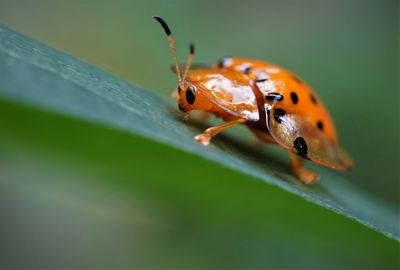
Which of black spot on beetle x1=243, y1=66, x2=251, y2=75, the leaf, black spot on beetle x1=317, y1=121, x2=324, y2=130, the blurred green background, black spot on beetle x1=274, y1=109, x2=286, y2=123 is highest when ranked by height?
black spot on beetle x1=243, y1=66, x2=251, y2=75

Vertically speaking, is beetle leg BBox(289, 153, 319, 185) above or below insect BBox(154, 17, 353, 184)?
below

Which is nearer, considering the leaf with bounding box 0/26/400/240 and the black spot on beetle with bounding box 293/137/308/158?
the leaf with bounding box 0/26/400/240

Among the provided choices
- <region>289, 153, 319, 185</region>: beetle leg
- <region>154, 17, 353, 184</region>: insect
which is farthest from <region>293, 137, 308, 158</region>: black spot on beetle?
<region>289, 153, 319, 185</region>: beetle leg

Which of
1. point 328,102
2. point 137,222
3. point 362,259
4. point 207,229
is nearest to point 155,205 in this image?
point 207,229

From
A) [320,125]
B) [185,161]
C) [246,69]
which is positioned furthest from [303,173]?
[185,161]

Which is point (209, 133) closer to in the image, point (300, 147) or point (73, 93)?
point (300, 147)

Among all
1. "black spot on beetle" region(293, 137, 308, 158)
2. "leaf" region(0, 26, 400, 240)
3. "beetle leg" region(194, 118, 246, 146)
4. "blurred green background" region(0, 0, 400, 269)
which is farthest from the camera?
"black spot on beetle" region(293, 137, 308, 158)

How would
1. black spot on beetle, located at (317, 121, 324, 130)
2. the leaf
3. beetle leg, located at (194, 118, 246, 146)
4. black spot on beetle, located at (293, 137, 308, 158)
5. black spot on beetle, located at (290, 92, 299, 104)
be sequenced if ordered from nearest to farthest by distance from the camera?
1. the leaf
2. beetle leg, located at (194, 118, 246, 146)
3. black spot on beetle, located at (293, 137, 308, 158)
4. black spot on beetle, located at (290, 92, 299, 104)
5. black spot on beetle, located at (317, 121, 324, 130)

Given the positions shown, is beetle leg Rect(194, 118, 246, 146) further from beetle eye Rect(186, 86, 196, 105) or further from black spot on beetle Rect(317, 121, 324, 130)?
black spot on beetle Rect(317, 121, 324, 130)
